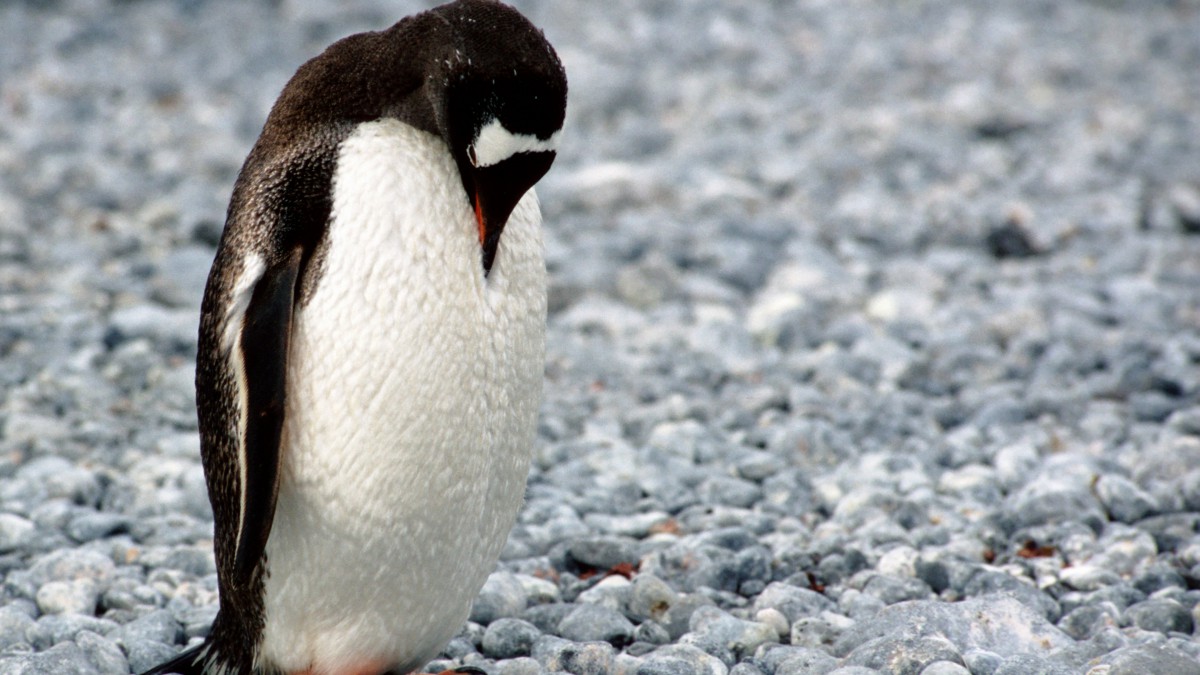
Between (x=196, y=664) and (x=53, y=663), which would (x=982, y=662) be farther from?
(x=53, y=663)

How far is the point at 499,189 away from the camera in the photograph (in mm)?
2637

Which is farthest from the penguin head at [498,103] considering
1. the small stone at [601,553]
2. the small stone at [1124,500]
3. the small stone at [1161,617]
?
the small stone at [1124,500]

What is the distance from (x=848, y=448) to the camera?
4.52 meters

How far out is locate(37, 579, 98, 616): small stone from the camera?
3301mm

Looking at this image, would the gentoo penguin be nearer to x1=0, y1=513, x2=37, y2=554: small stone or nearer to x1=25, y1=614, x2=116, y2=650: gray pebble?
x1=25, y1=614, x2=116, y2=650: gray pebble

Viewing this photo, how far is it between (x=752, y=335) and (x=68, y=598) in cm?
293

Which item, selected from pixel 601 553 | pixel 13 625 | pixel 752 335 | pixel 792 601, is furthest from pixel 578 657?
pixel 752 335

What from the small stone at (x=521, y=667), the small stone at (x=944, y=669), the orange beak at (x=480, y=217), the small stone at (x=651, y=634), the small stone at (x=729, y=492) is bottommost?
the small stone at (x=521, y=667)

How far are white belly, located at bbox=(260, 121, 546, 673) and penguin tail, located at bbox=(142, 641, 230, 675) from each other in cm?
17

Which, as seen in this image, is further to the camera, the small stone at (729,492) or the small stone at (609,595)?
the small stone at (729,492)

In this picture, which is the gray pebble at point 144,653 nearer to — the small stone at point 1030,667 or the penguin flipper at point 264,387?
the penguin flipper at point 264,387

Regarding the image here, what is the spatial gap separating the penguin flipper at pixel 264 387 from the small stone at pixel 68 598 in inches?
35.1

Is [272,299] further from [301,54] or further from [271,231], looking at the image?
[301,54]

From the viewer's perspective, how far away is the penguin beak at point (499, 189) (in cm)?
261
